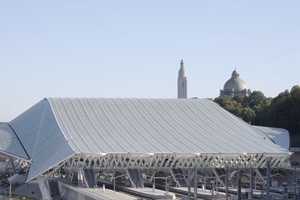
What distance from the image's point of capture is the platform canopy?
2255 inches

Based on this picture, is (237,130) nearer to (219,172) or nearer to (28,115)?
(219,172)

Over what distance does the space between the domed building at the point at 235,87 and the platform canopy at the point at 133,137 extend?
96.0 metres

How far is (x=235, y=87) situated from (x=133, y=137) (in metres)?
112

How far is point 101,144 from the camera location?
5828cm

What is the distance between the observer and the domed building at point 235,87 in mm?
168788

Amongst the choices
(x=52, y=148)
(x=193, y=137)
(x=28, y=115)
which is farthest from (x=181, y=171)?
(x=28, y=115)

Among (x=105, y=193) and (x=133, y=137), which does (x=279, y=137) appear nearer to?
(x=133, y=137)

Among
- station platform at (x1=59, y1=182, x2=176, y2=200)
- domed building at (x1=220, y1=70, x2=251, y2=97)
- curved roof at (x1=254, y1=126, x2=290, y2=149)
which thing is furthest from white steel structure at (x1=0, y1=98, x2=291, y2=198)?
domed building at (x1=220, y1=70, x2=251, y2=97)

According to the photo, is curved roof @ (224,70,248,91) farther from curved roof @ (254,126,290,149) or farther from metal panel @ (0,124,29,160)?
metal panel @ (0,124,29,160)

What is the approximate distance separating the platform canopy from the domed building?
315 feet

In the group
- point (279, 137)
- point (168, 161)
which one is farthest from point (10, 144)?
point (279, 137)

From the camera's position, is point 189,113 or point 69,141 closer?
point 69,141

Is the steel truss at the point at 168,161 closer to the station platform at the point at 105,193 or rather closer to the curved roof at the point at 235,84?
the station platform at the point at 105,193

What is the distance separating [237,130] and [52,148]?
19.1m
